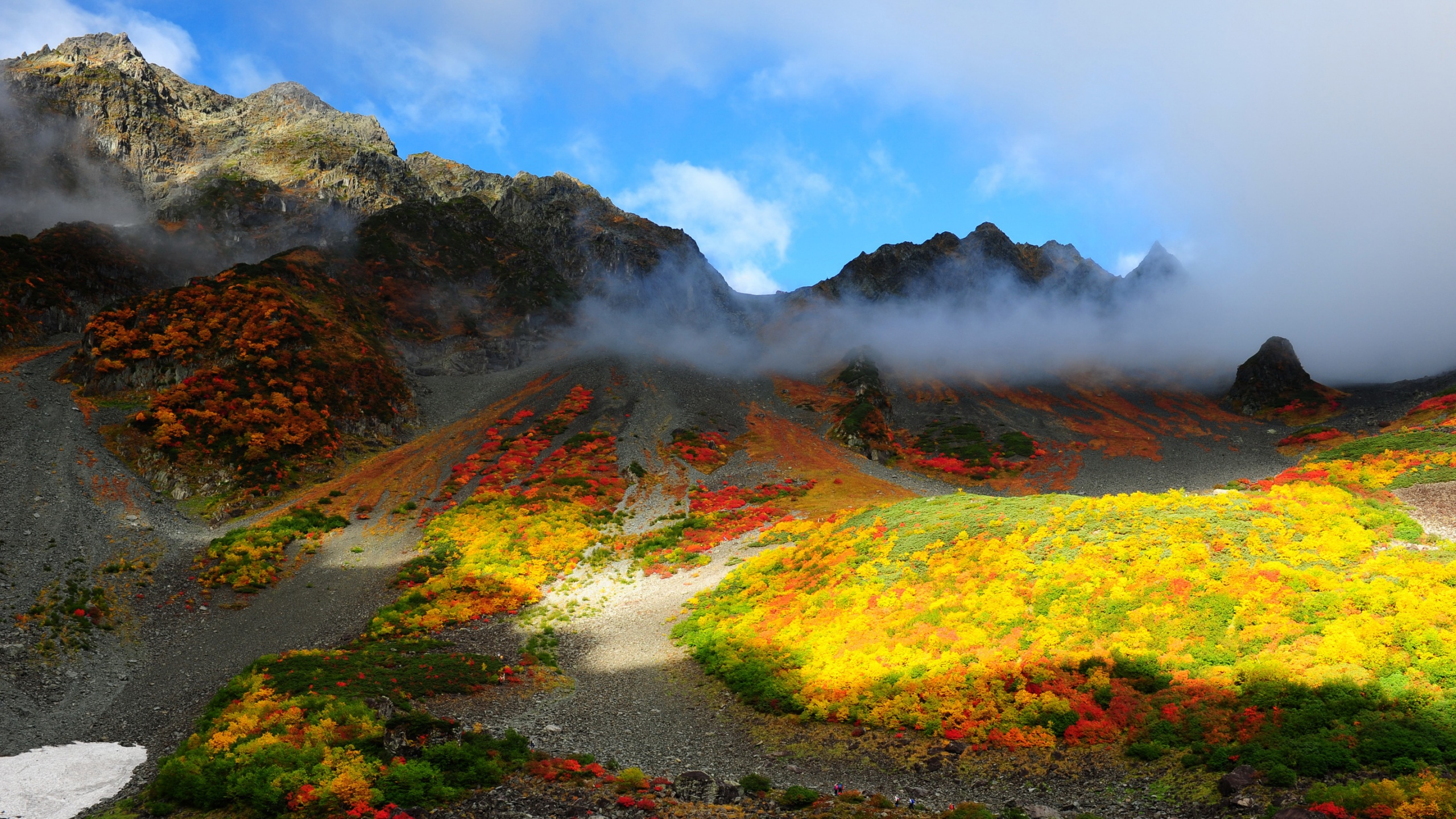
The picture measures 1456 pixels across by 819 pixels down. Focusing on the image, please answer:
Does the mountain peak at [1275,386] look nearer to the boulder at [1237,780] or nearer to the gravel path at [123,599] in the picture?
the boulder at [1237,780]

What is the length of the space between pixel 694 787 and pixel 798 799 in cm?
394

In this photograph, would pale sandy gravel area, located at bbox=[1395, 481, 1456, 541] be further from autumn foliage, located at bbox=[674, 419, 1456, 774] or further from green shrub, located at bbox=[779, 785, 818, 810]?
green shrub, located at bbox=[779, 785, 818, 810]

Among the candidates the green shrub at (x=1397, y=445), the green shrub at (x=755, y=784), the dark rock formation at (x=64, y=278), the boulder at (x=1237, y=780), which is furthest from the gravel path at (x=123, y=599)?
the green shrub at (x=1397, y=445)

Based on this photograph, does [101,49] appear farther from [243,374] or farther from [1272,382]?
[1272,382]

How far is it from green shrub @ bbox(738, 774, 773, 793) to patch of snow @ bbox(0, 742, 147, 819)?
2279cm

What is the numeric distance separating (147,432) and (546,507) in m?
50.0

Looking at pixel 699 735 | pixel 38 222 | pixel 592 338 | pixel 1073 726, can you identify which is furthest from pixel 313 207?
pixel 1073 726

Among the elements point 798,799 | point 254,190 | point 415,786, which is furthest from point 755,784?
point 254,190

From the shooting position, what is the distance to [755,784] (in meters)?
23.7

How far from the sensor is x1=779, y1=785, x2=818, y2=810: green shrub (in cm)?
2219

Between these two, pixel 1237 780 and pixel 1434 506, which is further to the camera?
pixel 1434 506

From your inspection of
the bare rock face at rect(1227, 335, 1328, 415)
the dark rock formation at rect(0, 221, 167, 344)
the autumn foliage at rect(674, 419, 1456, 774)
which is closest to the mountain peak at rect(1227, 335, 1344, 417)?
the bare rock face at rect(1227, 335, 1328, 415)

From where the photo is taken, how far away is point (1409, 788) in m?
17.5

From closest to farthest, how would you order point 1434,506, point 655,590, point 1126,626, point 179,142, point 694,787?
point 694,787, point 1126,626, point 1434,506, point 655,590, point 179,142
